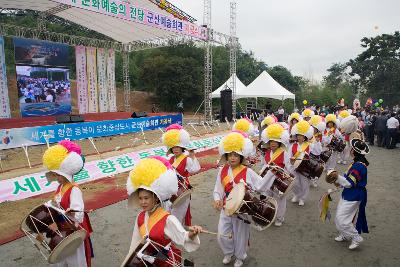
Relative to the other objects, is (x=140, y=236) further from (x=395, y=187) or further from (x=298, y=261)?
(x=395, y=187)

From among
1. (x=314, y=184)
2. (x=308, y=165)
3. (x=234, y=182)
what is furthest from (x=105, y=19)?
(x=234, y=182)

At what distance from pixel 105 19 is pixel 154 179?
16.4 metres

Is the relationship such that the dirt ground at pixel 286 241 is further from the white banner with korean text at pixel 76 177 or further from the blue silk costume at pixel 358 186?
the white banner with korean text at pixel 76 177

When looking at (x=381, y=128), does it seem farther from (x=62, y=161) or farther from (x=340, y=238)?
(x=62, y=161)

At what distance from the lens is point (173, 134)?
15.7ft

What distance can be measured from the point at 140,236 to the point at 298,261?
257 cm

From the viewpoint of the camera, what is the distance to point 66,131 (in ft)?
36.8

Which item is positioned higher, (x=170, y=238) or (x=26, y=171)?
(x=170, y=238)

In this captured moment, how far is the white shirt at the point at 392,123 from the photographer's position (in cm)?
1391

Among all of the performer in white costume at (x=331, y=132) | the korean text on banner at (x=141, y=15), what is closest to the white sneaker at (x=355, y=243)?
the performer in white costume at (x=331, y=132)

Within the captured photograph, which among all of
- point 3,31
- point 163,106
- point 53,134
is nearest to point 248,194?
point 53,134

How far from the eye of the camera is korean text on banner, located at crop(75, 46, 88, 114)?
19.5 m

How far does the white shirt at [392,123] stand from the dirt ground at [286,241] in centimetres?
802

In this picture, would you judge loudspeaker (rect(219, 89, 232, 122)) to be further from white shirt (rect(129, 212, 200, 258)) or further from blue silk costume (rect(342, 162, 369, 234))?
white shirt (rect(129, 212, 200, 258))
